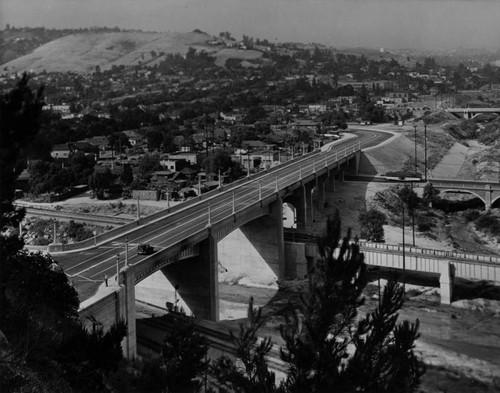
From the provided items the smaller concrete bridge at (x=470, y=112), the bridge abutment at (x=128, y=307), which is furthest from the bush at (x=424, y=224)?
the smaller concrete bridge at (x=470, y=112)

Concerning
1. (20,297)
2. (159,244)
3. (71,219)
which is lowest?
(71,219)

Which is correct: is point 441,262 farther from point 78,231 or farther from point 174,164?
point 174,164

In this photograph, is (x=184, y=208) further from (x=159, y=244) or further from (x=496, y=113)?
(x=496, y=113)

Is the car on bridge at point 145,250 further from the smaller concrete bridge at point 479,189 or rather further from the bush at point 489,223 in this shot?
the smaller concrete bridge at point 479,189

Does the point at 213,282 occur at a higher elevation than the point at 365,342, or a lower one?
lower

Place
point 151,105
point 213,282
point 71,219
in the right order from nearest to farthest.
→ point 213,282 < point 71,219 < point 151,105

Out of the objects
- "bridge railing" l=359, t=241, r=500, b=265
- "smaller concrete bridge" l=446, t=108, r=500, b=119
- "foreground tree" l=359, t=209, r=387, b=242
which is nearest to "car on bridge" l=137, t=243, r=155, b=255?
"bridge railing" l=359, t=241, r=500, b=265

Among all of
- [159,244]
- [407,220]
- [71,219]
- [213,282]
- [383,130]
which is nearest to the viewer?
[159,244]

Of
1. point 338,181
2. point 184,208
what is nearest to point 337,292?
point 184,208
